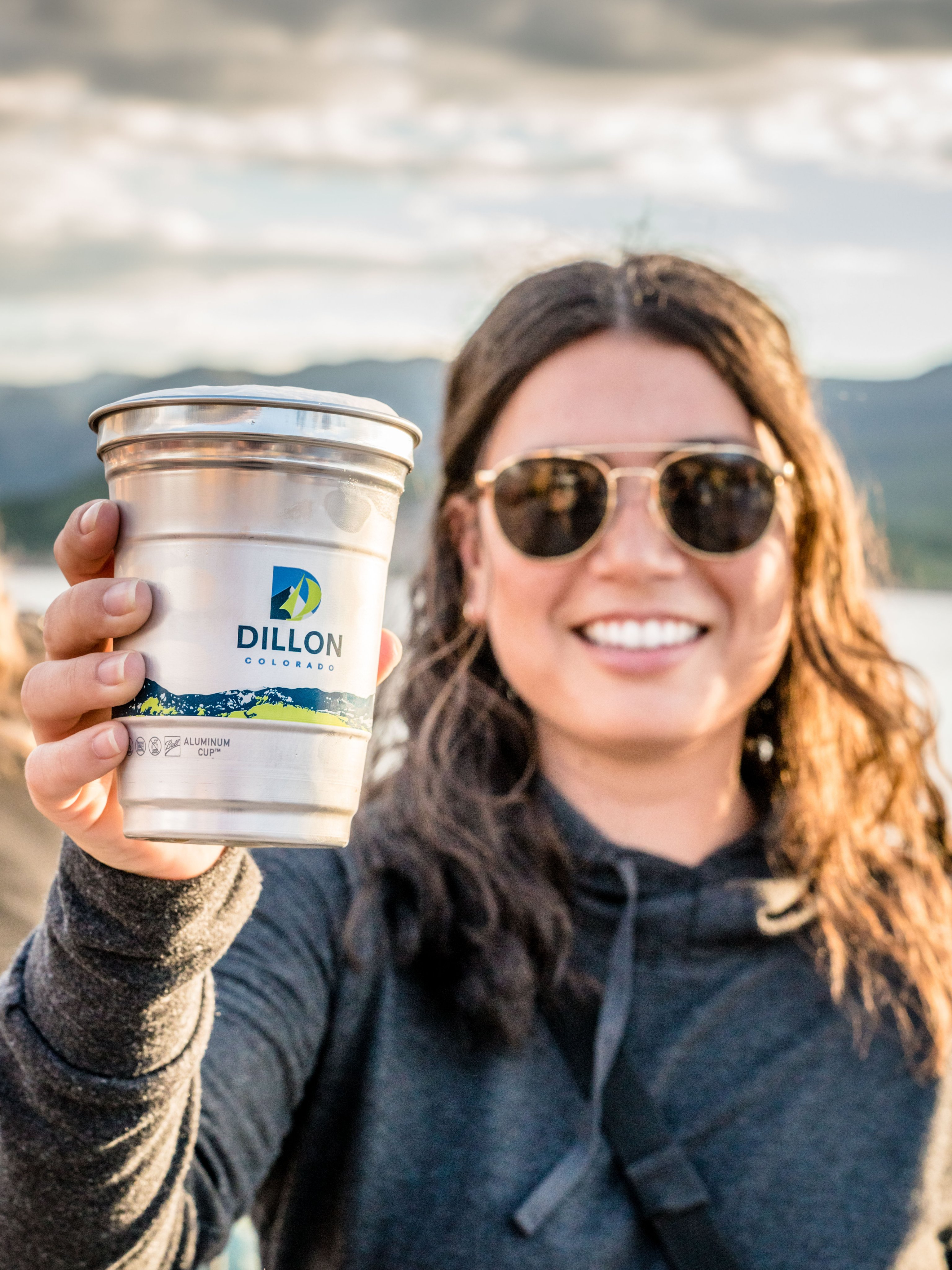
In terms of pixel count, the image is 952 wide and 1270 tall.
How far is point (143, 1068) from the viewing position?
137 cm

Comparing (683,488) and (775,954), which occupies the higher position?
(683,488)

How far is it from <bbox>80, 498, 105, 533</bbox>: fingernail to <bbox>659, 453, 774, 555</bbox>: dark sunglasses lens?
1.24 meters

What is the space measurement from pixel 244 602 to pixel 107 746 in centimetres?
20

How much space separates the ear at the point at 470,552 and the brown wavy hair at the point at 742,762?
0.07 ft

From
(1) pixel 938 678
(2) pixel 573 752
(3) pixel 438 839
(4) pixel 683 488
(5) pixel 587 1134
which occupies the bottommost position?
(5) pixel 587 1134

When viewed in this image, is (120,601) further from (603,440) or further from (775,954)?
(775,954)

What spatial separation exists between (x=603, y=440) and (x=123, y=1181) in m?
1.43

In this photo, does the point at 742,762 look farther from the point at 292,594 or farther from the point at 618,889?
the point at 292,594

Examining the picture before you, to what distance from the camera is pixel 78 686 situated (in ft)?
4.02

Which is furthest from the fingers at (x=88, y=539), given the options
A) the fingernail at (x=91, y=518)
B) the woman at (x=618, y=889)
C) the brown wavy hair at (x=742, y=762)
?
the brown wavy hair at (x=742, y=762)

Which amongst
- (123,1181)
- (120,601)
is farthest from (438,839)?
(120,601)

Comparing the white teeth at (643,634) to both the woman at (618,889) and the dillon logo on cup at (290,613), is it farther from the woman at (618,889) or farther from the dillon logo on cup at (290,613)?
the dillon logo on cup at (290,613)

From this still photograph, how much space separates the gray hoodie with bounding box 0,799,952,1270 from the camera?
1.53m

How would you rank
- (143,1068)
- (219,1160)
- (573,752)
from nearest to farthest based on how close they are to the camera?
(143,1068) < (219,1160) < (573,752)
